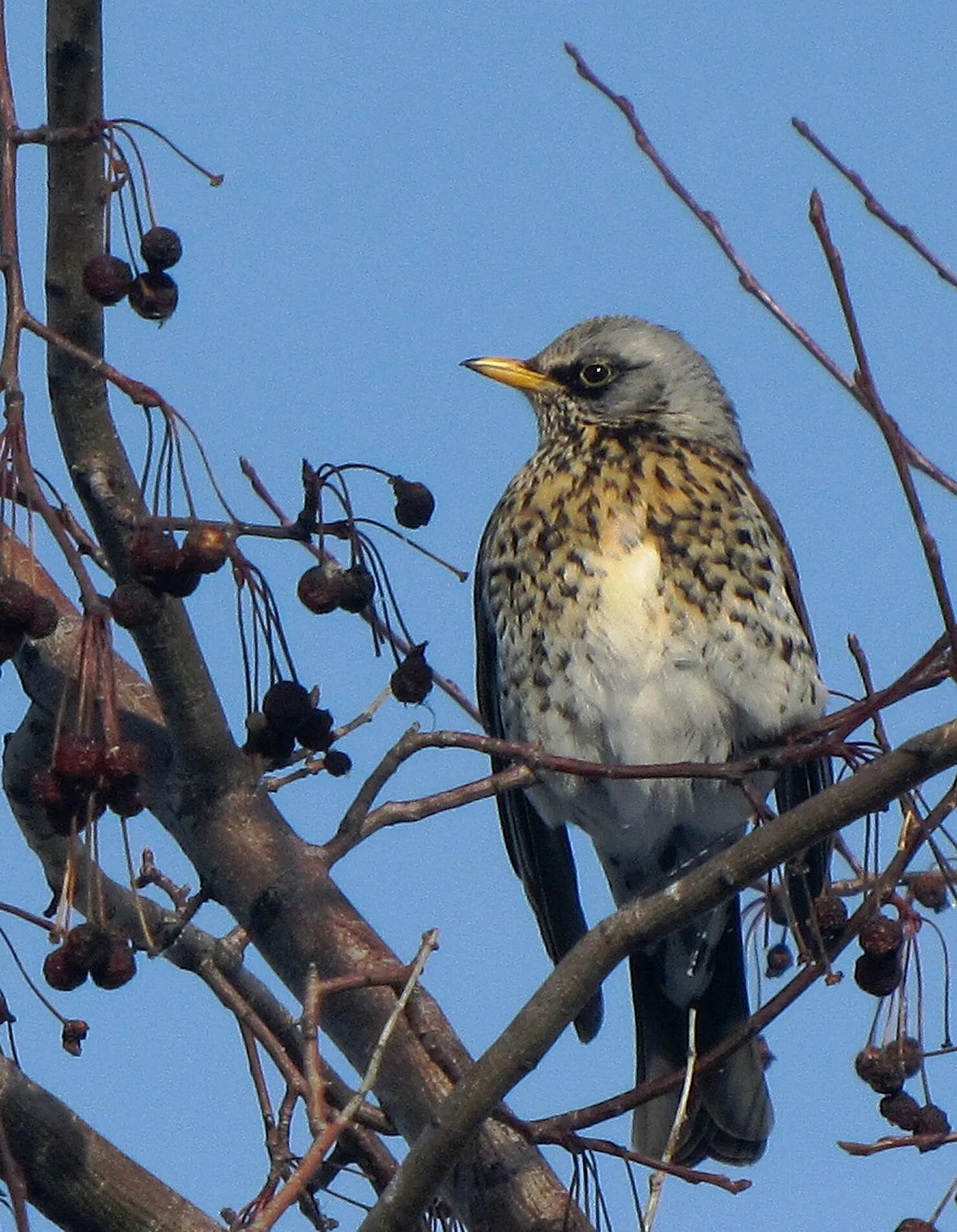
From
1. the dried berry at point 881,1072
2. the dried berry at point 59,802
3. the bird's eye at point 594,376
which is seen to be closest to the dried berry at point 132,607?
the dried berry at point 59,802

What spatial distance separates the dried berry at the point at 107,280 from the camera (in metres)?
2.78

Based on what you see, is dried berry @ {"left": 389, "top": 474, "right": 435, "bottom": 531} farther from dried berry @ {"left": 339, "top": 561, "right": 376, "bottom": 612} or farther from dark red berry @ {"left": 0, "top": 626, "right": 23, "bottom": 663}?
dark red berry @ {"left": 0, "top": 626, "right": 23, "bottom": 663}

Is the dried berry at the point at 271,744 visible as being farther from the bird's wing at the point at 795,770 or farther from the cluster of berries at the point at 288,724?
the bird's wing at the point at 795,770

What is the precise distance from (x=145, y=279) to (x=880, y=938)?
148cm

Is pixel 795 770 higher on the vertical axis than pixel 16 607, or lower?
higher

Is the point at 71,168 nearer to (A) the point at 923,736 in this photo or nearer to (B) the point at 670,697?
(A) the point at 923,736

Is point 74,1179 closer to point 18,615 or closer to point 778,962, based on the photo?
point 18,615

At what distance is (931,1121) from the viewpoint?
3096mm

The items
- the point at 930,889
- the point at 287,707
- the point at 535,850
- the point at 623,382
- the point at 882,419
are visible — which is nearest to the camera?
the point at 882,419

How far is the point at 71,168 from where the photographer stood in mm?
2848

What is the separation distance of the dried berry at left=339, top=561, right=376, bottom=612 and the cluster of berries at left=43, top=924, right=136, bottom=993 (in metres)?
0.61

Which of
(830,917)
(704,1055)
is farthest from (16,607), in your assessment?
(704,1055)

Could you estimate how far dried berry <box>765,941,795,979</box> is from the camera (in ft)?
13.8

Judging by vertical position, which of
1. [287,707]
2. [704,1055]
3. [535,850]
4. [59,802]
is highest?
[535,850]
